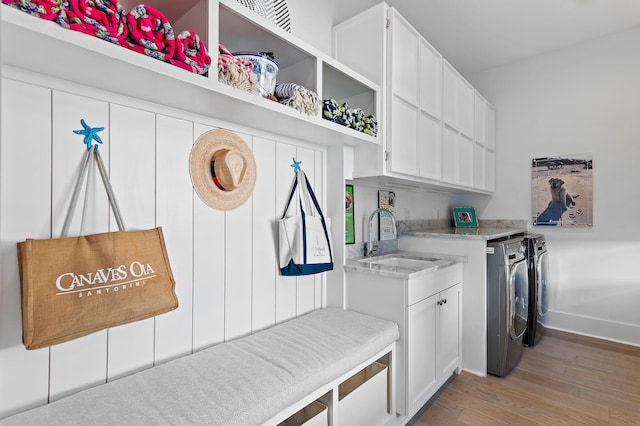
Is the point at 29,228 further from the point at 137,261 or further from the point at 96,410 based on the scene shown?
the point at 96,410

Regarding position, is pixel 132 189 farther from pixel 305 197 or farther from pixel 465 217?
pixel 465 217

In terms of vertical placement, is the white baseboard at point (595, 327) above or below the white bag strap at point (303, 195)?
below

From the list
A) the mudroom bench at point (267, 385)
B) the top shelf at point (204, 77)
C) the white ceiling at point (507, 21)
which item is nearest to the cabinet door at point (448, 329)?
the mudroom bench at point (267, 385)

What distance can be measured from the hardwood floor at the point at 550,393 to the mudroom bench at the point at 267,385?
0.55 m

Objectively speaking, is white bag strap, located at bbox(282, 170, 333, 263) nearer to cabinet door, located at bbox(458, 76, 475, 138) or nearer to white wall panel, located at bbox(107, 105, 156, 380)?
white wall panel, located at bbox(107, 105, 156, 380)

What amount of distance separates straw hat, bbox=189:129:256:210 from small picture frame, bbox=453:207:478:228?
281 centimetres

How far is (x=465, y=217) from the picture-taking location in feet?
11.7

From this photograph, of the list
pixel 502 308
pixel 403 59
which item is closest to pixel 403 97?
pixel 403 59

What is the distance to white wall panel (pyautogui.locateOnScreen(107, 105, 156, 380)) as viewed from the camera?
3.76ft

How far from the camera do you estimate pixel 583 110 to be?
3.09 metres

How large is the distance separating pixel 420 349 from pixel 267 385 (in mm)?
1072

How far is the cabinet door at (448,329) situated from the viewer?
6.68 feet

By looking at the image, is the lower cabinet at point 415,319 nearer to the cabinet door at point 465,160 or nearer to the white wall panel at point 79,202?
the cabinet door at point 465,160

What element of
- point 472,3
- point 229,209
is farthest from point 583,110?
point 229,209
